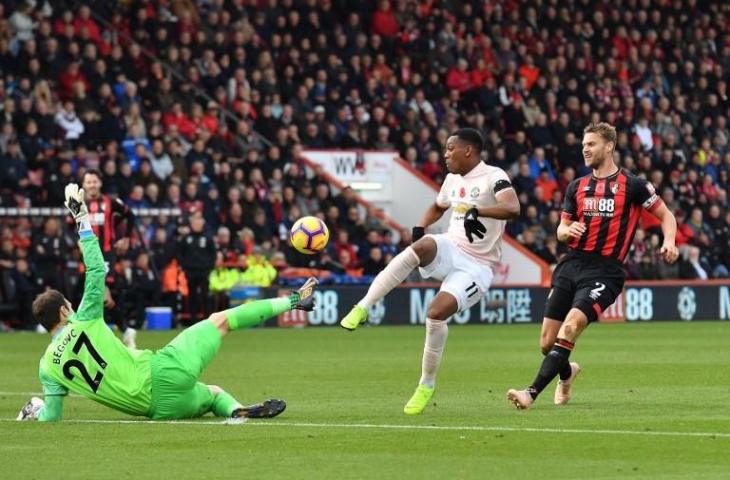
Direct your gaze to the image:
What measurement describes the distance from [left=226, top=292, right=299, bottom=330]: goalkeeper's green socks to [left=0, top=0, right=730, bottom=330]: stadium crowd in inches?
524

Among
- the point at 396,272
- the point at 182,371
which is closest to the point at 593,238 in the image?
the point at 396,272

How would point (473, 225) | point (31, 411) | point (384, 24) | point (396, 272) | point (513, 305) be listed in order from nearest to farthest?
1. point (31, 411)
2. point (396, 272)
3. point (473, 225)
4. point (513, 305)
5. point (384, 24)

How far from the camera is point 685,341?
926 inches

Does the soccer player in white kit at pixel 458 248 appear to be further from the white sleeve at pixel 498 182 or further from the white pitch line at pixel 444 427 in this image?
the white pitch line at pixel 444 427

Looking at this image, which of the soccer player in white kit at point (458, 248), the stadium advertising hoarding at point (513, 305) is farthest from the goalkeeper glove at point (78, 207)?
the stadium advertising hoarding at point (513, 305)

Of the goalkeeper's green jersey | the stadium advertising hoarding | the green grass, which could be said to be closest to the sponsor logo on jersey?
the green grass

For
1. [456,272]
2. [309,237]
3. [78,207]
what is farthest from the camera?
[309,237]

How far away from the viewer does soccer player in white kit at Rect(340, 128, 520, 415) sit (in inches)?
479

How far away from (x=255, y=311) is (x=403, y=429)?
137cm

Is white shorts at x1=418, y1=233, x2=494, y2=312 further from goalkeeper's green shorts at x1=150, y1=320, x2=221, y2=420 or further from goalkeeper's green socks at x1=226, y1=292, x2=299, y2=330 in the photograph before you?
goalkeeper's green shorts at x1=150, y1=320, x2=221, y2=420

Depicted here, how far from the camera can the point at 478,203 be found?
1255 cm

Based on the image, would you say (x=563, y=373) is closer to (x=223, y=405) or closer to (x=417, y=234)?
(x=417, y=234)

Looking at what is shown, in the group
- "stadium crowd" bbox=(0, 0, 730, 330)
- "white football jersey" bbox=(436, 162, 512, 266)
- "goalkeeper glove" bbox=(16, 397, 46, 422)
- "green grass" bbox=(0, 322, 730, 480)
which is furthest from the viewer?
"stadium crowd" bbox=(0, 0, 730, 330)

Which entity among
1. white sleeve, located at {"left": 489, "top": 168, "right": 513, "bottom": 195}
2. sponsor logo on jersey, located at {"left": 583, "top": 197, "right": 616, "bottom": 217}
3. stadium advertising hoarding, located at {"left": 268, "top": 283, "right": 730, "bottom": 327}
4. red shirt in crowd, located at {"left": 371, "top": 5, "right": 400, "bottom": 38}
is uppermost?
red shirt in crowd, located at {"left": 371, "top": 5, "right": 400, "bottom": 38}
